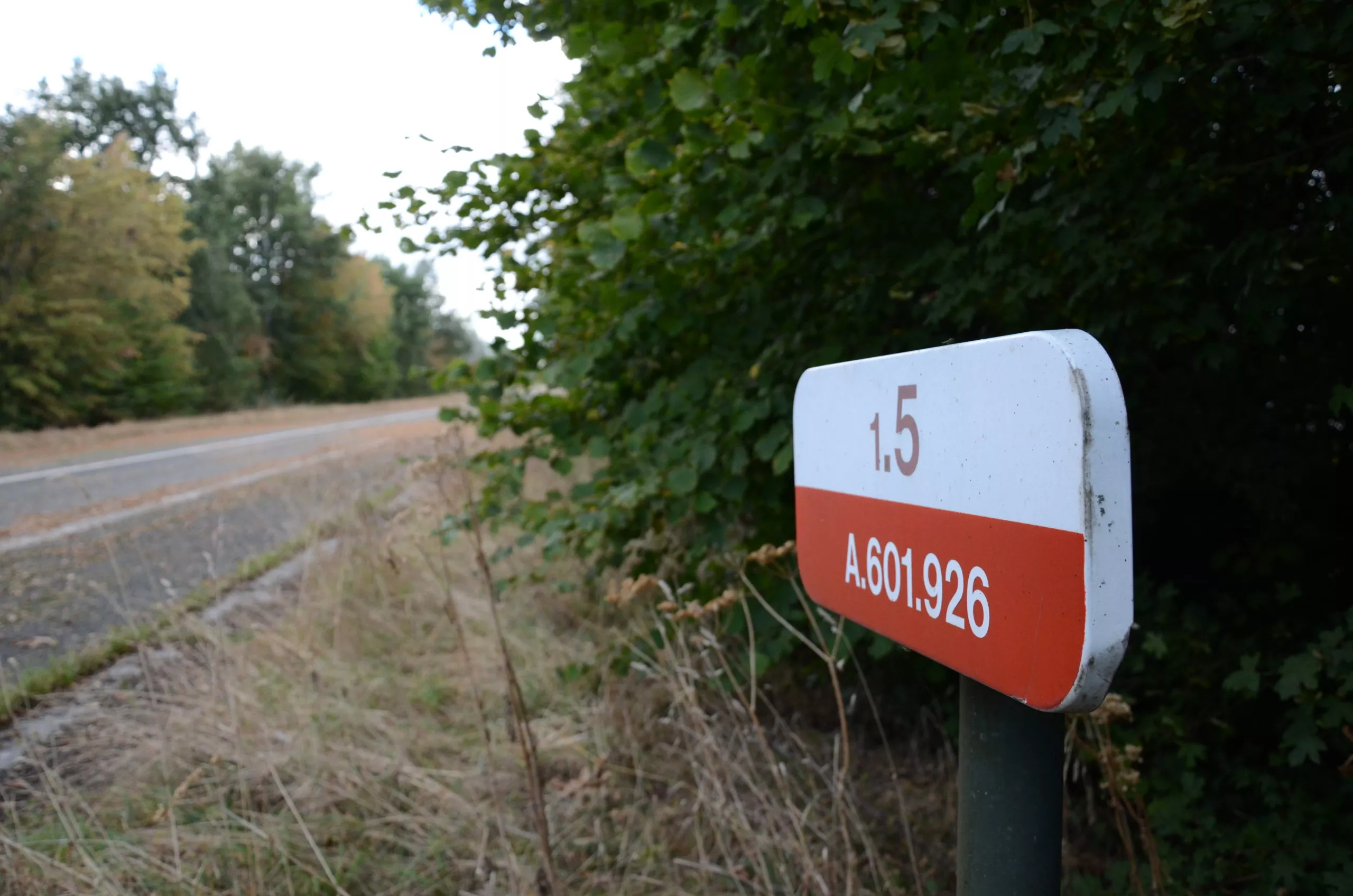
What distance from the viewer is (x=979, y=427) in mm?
687

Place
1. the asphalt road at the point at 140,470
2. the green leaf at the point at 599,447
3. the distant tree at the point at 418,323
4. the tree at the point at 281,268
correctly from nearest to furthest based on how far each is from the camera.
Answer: the green leaf at the point at 599,447
the asphalt road at the point at 140,470
the tree at the point at 281,268
the distant tree at the point at 418,323

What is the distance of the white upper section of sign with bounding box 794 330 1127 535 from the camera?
592 mm

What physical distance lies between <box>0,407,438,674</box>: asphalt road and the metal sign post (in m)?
2.54


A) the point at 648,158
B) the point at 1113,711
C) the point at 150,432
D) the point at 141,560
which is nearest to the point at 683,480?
the point at 648,158

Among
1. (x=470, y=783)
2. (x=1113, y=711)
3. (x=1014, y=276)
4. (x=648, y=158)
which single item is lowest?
(x=470, y=783)

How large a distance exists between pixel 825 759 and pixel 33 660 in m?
3.34

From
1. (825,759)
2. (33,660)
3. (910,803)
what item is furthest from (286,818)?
(33,660)

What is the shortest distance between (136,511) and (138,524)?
0.87m

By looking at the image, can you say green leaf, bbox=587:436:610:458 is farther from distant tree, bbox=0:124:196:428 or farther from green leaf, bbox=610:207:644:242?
distant tree, bbox=0:124:196:428

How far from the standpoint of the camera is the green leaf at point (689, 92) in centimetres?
181

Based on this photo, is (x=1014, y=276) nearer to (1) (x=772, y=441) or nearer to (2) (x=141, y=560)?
(1) (x=772, y=441)

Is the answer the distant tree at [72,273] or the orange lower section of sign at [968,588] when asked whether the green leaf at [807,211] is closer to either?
the orange lower section of sign at [968,588]

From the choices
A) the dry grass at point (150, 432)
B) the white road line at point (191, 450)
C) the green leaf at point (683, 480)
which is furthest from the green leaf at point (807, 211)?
the dry grass at point (150, 432)

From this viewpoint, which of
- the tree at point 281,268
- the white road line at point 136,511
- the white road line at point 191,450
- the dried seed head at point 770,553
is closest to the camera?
the dried seed head at point 770,553
